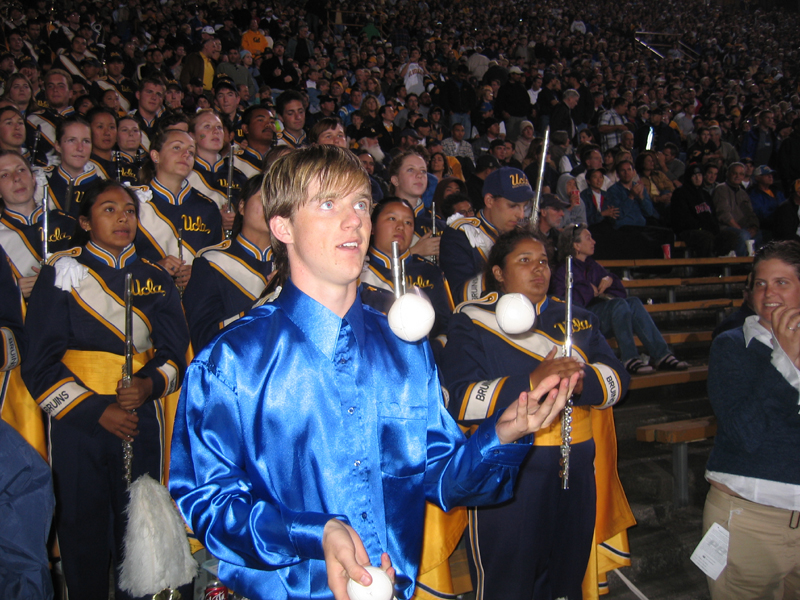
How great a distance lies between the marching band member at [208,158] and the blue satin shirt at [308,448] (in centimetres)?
396

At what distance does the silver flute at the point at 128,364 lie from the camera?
121 inches

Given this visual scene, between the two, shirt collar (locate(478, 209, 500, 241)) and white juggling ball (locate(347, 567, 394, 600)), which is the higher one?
shirt collar (locate(478, 209, 500, 241))

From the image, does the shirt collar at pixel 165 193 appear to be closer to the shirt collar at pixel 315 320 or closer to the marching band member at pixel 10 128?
the marching band member at pixel 10 128

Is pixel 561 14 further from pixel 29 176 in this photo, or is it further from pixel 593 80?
pixel 29 176

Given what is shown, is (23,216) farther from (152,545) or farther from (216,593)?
(216,593)

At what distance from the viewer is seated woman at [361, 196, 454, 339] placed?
4.08 metres

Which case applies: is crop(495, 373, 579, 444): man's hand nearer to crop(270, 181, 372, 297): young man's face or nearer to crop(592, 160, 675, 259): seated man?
crop(270, 181, 372, 297): young man's face

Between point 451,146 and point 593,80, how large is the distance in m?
8.02

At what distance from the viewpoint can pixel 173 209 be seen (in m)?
4.63

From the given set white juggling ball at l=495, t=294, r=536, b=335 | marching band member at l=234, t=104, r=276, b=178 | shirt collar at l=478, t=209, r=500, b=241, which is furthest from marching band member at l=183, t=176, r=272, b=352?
Answer: marching band member at l=234, t=104, r=276, b=178

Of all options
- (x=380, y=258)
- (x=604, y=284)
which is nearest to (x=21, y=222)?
(x=380, y=258)

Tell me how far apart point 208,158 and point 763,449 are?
4603 mm

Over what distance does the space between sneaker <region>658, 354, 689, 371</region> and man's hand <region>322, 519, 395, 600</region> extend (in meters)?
5.40

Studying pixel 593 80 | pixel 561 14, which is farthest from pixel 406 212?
pixel 561 14
